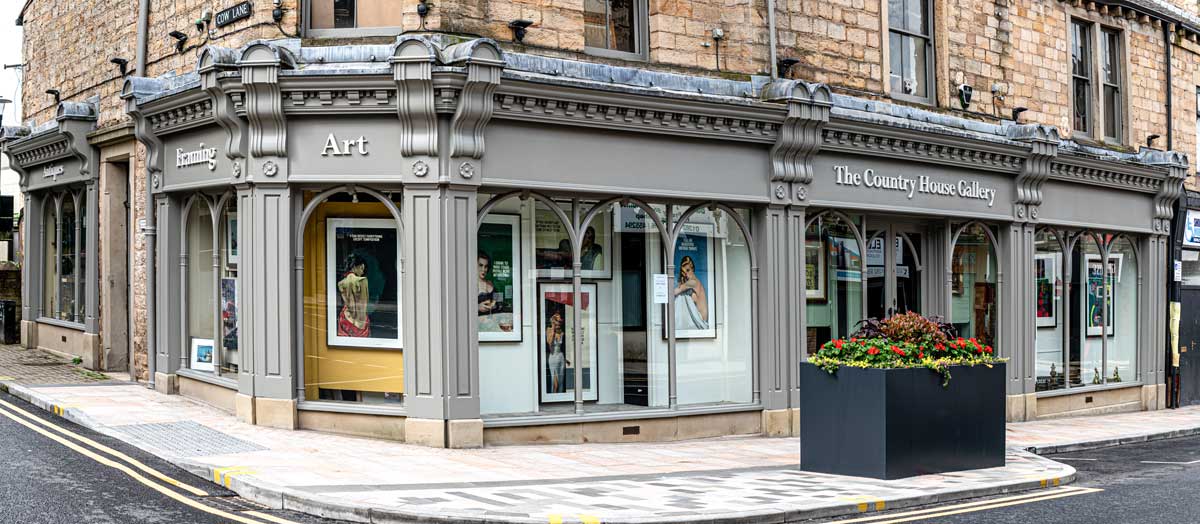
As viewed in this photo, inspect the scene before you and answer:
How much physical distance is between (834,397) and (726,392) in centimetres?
376

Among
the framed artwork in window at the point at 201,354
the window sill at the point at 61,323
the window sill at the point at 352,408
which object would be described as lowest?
the window sill at the point at 352,408

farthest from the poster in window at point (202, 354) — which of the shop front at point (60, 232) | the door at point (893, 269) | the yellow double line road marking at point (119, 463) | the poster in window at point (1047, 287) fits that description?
the poster in window at point (1047, 287)

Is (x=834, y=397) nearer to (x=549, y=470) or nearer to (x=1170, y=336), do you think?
(x=549, y=470)

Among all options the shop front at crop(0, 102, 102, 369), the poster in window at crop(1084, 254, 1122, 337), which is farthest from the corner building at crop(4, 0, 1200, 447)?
the poster in window at crop(1084, 254, 1122, 337)

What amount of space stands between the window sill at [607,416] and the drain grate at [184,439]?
262 centimetres

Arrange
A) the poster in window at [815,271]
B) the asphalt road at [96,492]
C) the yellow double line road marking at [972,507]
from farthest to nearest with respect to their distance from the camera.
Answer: the poster in window at [815,271] → the yellow double line road marking at [972,507] → the asphalt road at [96,492]

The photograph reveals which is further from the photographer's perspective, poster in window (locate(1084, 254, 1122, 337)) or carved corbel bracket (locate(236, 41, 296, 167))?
poster in window (locate(1084, 254, 1122, 337))

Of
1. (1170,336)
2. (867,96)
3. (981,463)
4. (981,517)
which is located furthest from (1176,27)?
(981,517)

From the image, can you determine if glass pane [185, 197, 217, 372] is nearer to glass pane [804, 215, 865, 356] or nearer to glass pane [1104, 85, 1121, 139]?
glass pane [804, 215, 865, 356]

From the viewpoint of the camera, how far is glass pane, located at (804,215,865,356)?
52.1ft

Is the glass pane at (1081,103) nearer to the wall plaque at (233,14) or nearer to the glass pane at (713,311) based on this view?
the glass pane at (713,311)

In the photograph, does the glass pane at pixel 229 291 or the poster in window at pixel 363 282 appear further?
the glass pane at pixel 229 291

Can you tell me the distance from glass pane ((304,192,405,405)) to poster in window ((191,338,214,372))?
255cm

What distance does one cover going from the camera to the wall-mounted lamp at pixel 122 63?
16.1 meters
